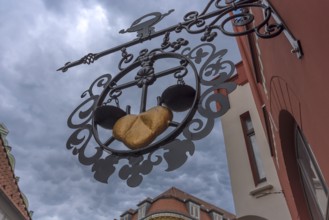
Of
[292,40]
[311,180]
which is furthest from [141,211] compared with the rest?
[292,40]

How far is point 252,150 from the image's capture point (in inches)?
315

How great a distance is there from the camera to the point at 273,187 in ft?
22.5

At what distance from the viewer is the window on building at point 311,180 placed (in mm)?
3240

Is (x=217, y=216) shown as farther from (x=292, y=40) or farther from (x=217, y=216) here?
(x=292, y=40)

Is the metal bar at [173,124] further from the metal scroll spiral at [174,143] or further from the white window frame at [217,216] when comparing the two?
the white window frame at [217,216]

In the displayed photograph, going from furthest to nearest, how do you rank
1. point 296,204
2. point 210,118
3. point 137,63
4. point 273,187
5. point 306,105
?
point 273,187 → point 296,204 → point 137,63 → point 210,118 → point 306,105

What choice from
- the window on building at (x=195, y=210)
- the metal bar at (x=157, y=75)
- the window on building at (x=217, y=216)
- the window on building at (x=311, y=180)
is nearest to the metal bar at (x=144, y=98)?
the metal bar at (x=157, y=75)

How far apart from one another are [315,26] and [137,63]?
1.76m

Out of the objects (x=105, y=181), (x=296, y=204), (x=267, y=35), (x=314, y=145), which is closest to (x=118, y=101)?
(x=105, y=181)

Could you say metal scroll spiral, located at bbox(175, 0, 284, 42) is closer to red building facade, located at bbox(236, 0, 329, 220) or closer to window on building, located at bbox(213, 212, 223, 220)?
red building facade, located at bbox(236, 0, 329, 220)

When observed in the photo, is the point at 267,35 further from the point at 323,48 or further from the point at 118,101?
the point at 118,101

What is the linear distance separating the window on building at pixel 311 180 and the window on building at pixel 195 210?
21.4 m

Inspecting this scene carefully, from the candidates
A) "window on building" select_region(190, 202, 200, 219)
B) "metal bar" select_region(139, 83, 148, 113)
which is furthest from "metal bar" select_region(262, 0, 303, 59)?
"window on building" select_region(190, 202, 200, 219)

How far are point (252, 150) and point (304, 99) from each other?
5765mm
